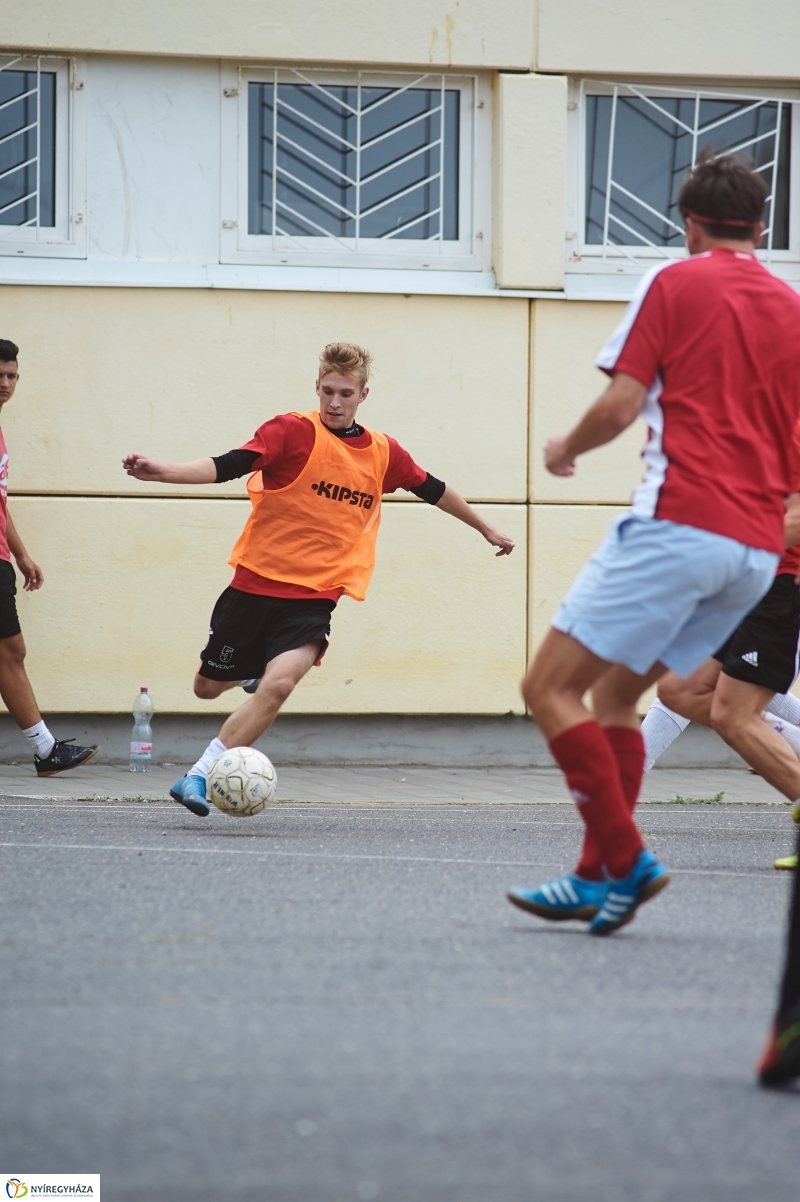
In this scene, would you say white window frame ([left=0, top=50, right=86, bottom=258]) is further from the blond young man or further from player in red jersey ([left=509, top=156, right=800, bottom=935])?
player in red jersey ([left=509, top=156, right=800, bottom=935])

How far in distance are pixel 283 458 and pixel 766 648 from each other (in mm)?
2271

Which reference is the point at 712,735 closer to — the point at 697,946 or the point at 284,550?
the point at 284,550

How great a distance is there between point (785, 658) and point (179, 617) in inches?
187

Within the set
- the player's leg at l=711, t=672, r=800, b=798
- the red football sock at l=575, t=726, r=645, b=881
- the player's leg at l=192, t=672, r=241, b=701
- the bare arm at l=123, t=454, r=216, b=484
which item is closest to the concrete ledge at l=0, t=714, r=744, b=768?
the player's leg at l=192, t=672, r=241, b=701

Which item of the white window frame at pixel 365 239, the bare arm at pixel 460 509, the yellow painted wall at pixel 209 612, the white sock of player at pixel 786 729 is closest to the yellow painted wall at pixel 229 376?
the yellow painted wall at pixel 209 612

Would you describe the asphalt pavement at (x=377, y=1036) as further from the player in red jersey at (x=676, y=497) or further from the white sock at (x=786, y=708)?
the white sock at (x=786, y=708)

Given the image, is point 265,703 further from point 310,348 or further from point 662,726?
point 310,348

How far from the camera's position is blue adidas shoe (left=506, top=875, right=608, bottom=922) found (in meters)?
4.50

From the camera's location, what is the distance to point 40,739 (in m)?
9.36

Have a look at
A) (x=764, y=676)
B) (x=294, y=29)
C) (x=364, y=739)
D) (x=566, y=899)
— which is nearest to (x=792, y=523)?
(x=764, y=676)

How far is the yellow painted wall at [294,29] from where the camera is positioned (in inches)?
412

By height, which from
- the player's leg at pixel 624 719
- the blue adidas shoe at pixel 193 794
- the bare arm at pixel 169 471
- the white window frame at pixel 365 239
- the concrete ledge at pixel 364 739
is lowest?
the concrete ledge at pixel 364 739

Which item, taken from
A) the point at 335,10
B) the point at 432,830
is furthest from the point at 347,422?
the point at 335,10

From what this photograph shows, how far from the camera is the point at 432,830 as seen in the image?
289 inches
